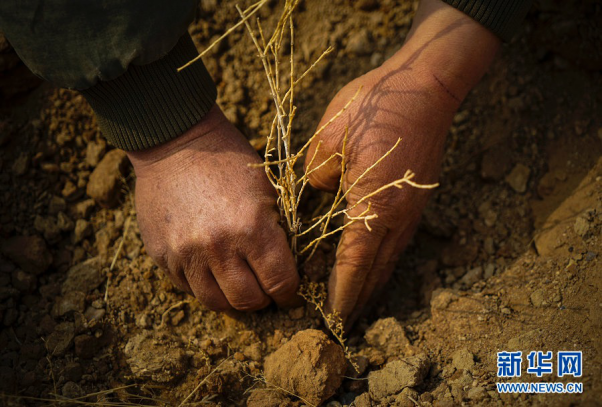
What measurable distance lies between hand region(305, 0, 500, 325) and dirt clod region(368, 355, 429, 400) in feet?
0.99

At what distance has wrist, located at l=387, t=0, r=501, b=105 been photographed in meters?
1.84

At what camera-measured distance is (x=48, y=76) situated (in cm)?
162

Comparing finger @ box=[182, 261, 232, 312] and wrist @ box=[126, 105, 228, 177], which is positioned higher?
wrist @ box=[126, 105, 228, 177]

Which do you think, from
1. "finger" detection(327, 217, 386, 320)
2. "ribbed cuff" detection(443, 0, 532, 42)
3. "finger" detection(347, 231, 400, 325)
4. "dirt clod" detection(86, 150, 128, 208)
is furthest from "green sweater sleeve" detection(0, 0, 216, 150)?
"ribbed cuff" detection(443, 0, 532, 42)

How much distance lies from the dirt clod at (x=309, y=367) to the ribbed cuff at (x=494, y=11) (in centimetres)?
122

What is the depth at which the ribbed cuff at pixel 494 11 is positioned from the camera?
70.6 inches

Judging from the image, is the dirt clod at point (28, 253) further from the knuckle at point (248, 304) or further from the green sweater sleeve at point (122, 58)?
the knuckle at point (248, 304)

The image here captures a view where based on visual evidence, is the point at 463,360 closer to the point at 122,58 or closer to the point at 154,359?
the point at 154,359

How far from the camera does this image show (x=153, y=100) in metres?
1.77

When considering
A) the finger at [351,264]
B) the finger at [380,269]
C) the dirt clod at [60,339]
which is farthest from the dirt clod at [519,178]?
the dirt clod at [60,339]

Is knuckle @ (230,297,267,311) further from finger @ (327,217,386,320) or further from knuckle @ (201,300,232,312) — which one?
finger @ (327,217,386,320)

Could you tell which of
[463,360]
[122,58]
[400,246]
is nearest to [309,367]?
[463,360]

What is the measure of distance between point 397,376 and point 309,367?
286 millimetres

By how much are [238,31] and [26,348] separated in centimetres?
155
